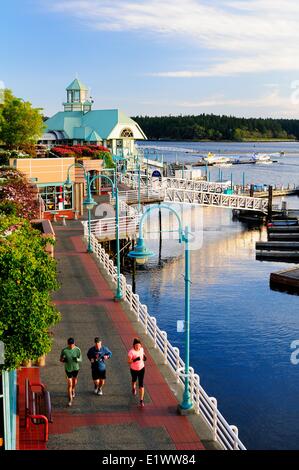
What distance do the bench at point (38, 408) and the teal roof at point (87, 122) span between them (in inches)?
3011

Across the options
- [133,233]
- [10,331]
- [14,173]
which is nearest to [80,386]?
[10,331]

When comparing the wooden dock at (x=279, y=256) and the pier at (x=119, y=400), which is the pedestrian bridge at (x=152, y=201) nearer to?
the wooden dock at (x=279, y=256)

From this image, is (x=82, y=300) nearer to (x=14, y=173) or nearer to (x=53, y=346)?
(x=53, y=346)

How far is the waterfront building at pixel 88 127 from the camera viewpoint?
90088mm

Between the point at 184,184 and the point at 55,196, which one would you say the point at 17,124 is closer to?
the point at 55,196

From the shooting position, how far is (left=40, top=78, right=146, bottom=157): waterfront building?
90.1 metres

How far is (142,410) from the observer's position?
15172mm

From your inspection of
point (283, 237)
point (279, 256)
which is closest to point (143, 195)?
point (283, 237)

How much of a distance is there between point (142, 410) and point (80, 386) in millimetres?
2258

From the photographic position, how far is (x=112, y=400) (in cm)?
1578

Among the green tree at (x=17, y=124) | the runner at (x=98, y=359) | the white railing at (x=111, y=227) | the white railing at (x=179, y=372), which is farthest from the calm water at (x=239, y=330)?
the green tree at (x=17, y=124)

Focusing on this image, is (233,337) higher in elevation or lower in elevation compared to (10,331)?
lower

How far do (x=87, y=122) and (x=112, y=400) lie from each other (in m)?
81.7

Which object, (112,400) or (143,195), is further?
(143,195)
